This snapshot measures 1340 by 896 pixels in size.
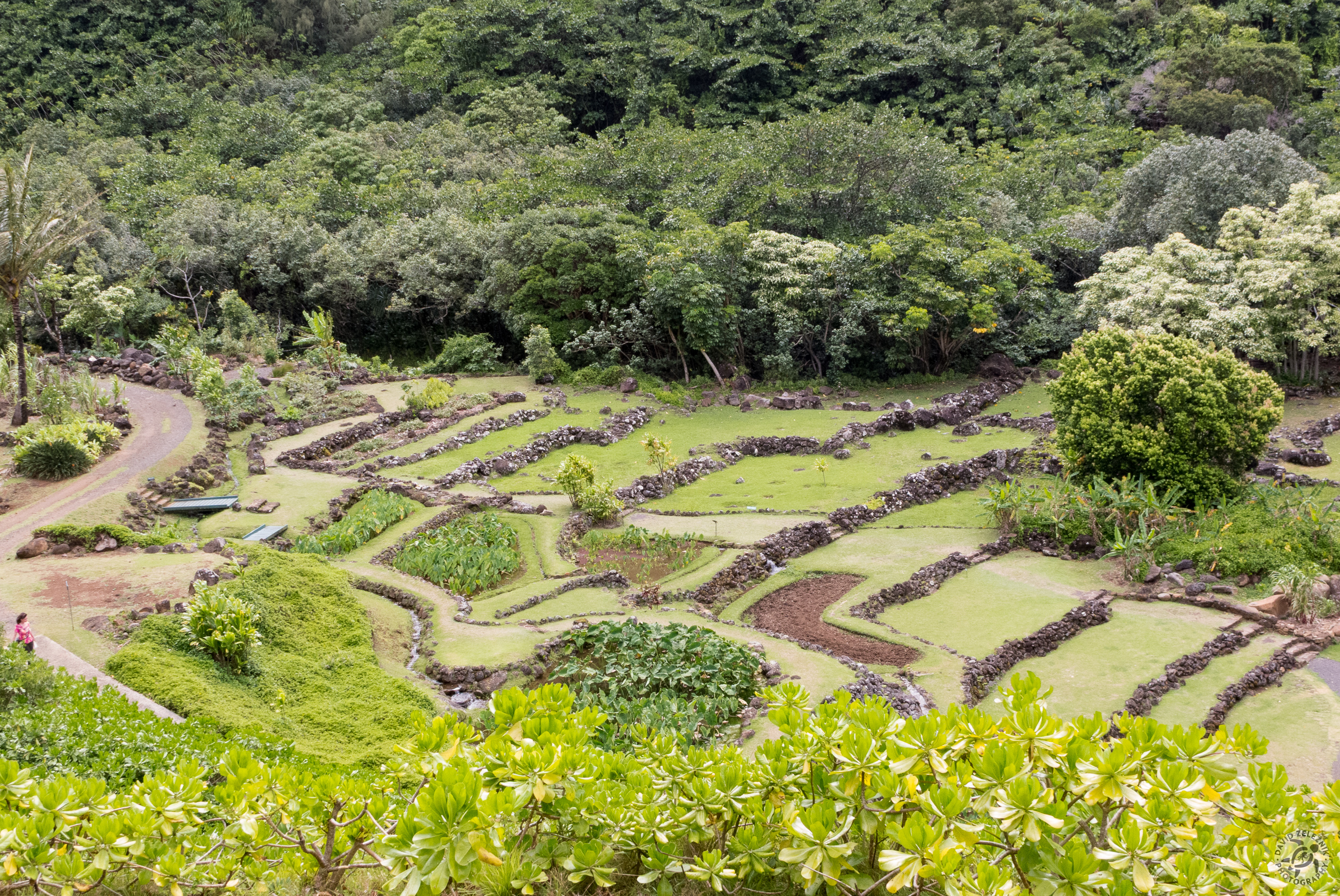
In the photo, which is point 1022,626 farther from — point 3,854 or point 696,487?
point 3,854

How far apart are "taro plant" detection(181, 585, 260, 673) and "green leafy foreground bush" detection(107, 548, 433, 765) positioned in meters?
0.11

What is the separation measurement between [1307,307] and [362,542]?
24377mm

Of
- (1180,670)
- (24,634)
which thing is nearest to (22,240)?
(24,634)

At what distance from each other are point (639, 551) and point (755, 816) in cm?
1281

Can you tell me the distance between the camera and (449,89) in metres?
54.9

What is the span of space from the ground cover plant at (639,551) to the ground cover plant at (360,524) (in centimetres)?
395

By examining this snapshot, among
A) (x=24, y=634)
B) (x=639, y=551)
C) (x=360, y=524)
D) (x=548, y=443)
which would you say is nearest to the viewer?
(x=24, y=634)

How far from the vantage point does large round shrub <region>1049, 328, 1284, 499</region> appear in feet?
54.6

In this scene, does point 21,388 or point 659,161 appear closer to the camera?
point 21,388

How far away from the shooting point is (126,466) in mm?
19734

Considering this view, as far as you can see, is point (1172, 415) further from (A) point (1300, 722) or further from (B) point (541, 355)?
(B) point (541, 355)

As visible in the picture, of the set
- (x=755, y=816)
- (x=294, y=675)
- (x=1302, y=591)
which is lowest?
(x=1302, y=591)

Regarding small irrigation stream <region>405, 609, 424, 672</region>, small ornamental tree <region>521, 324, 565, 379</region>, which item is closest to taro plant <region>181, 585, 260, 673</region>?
small irrigation stream <region>405, 609, 424, 672</region>

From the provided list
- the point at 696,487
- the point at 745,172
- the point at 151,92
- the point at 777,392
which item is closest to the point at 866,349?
the point at 777,392
